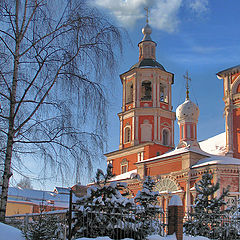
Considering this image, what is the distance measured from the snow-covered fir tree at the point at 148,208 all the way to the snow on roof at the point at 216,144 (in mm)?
10591

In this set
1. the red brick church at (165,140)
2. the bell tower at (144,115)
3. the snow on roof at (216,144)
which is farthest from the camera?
the bell tower at (144,115)

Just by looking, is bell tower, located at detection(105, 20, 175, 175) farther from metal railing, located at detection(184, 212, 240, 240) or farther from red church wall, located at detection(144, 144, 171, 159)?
metal railing, located at detection(184, 212, 240, 240)

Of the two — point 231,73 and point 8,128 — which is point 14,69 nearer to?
point 8,128

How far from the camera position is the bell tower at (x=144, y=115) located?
28192 mm

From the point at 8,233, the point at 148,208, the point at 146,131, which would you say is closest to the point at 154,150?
the point at 146,131

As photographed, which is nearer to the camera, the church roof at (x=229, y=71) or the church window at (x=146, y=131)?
the church roof at (x=229, y=71)

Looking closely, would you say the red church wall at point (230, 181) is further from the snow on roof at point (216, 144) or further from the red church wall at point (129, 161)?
the red church wall at point (129, 161)

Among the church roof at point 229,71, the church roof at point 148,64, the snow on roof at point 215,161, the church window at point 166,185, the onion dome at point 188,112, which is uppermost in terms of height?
the church roof at point 148,64

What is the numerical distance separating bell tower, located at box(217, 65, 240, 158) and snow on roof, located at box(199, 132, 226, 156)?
99 cm

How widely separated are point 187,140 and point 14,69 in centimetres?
1855

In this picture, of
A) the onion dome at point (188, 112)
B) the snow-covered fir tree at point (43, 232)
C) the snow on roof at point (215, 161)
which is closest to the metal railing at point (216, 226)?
the snow-covered fir tree at point (43, 232)

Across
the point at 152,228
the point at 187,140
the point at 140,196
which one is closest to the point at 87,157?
the point at 152,228

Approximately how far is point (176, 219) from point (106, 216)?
188 cm

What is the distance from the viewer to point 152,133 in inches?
1123
